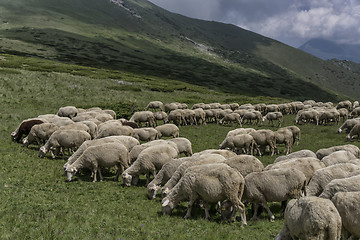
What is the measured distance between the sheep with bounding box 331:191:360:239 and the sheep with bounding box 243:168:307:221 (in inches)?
116

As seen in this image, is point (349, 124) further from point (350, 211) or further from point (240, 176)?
point (350, 211)

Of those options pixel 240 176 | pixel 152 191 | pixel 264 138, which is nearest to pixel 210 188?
pixel 240 176

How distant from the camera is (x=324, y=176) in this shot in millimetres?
11938

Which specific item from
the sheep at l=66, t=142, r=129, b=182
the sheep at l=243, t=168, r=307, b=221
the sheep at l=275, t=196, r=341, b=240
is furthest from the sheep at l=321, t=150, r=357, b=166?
the sheep at l=66, t=142, r=129, b=182

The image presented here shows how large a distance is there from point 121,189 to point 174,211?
403 centimetres

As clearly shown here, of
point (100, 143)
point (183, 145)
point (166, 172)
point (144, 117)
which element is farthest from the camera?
point (144, 117)

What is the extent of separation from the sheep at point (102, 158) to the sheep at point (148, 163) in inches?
51.5

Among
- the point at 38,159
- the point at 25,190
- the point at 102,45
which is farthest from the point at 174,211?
the point at 102,45

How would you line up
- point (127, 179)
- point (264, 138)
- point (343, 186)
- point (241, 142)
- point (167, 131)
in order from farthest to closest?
1. point (167, 131)
2. point (264, 138)
3. point (241, 142)
4. point (127, 179)
5. point (343, 186)

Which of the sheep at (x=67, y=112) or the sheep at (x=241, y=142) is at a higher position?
the sheep at (x=241, y=142)

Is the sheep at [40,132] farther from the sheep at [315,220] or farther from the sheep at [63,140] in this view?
the sheep at [315,220]

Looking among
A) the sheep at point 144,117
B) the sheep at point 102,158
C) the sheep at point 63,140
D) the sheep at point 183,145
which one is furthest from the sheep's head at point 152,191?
the sheep at point 144,117

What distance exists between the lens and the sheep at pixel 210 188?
10820 mm

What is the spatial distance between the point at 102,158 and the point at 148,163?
3109 millimetres
